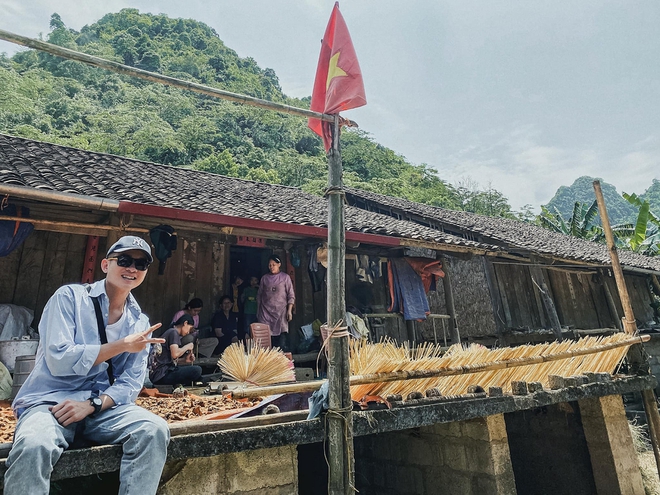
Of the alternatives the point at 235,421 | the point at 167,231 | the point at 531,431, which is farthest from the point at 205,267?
the point at 531,431

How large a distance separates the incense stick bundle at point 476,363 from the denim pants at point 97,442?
5.31ft

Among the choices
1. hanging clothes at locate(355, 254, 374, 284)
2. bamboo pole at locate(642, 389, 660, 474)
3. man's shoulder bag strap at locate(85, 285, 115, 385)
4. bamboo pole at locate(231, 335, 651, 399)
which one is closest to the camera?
man's shoulder bag strap at locate(85, 285, 115, 385)

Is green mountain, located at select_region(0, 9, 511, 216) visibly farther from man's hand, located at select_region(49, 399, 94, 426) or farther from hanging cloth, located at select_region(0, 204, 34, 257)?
man's hand, located at select_region(49, 399, 94, 426)

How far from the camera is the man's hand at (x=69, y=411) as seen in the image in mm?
2260

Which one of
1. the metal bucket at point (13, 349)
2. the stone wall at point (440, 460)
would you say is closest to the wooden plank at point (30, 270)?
the metal bucket at point (13, 349)

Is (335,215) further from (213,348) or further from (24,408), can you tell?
(213,348)

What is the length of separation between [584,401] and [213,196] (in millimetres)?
6575

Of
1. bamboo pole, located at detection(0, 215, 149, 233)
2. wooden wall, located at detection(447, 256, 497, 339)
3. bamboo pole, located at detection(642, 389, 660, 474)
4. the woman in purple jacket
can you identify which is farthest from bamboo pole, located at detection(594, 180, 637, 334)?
bamboo pole, located at detection(0, 215, 149, 233)

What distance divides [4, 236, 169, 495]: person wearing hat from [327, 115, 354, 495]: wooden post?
102 centimetres

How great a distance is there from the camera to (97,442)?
245 centimetres

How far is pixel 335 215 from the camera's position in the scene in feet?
9.62

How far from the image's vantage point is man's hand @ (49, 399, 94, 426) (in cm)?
226

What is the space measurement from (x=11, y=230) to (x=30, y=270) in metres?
0.87

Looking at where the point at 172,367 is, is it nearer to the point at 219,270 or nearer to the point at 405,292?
the point at 219,270
